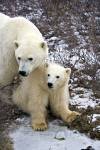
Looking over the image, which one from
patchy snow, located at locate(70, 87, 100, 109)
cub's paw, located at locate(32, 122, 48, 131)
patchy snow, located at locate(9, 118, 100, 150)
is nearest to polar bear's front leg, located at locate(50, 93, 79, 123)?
patchy snow, located at locate(9, 118, 100, 150)

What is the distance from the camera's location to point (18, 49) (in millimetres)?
4828

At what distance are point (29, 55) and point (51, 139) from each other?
0.82m

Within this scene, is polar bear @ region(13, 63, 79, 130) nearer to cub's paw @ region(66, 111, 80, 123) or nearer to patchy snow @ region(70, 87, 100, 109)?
cub's paw @ region(66, 111, 80, 123)

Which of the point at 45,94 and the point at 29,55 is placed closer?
the point at 29,55

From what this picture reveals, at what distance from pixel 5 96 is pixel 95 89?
1.02 m

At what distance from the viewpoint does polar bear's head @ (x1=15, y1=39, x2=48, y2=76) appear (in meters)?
4.72

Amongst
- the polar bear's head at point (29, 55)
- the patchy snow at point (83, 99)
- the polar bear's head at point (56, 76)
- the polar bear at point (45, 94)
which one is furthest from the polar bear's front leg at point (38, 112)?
the patchy snow at point (83, 99)

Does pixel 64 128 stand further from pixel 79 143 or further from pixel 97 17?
pixel 97 17

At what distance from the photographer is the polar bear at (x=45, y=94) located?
4848mm

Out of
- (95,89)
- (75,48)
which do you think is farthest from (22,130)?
(75,48)

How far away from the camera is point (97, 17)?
27.6 feet

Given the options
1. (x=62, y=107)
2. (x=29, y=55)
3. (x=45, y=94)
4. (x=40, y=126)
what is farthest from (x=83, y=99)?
(x=29, y=55)

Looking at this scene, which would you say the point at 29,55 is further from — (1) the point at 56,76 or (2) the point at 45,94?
(2) the point at 45,94

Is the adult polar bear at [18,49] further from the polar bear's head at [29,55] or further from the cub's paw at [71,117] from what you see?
the cub's paw at [71,117]
